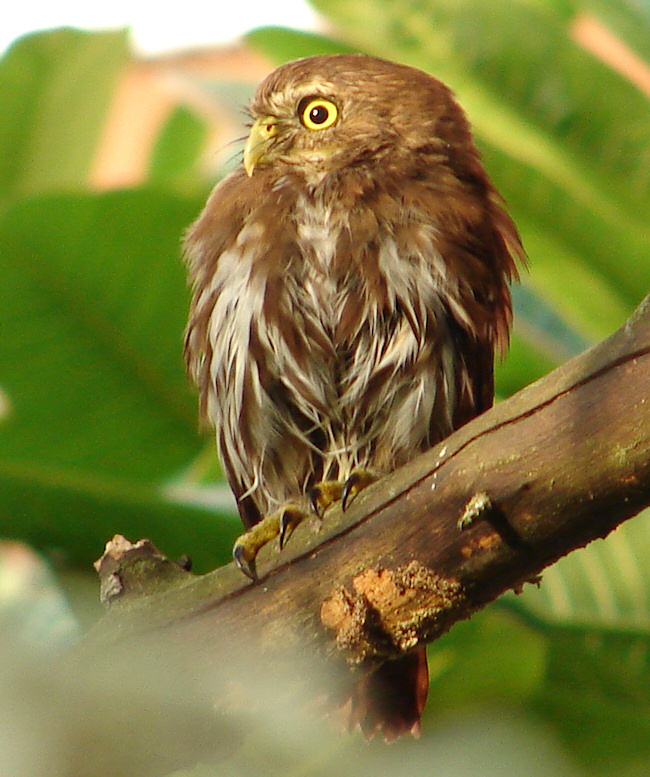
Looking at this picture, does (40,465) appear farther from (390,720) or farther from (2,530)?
(390,720)

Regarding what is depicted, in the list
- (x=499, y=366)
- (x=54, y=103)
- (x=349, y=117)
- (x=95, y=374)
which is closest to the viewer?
(x=349, y=117)

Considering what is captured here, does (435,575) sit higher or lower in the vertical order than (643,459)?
lower

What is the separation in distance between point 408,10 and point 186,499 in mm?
2088

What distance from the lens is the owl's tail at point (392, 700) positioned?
2.64 metres

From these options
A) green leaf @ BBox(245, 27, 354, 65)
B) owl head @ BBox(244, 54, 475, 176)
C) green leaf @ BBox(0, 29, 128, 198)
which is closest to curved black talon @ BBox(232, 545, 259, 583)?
owl head @ BBox(244, 54, 475, 176)

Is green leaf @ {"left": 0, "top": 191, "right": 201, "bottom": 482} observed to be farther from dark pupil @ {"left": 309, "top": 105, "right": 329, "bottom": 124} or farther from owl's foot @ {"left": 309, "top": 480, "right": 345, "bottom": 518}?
owl's foot @ {"left": 309, "top": 480, "right": 345, "bottom": 518}

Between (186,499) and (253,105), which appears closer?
(253,105)

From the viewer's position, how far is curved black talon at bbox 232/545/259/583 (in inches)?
88.0

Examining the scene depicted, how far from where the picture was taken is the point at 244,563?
2268mm

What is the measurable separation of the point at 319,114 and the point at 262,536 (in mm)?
1180

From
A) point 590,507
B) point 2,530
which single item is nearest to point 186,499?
point 2,530

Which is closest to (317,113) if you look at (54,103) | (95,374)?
(95,374)

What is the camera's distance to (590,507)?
187 cm

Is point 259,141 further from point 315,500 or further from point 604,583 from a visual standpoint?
point 604,583
